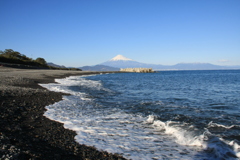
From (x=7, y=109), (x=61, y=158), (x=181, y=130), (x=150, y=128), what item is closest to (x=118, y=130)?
(x=150, y=128)

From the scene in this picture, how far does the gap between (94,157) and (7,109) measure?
19.5 feet

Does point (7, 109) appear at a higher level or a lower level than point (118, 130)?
higher

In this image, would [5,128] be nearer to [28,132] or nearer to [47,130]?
[28,132]

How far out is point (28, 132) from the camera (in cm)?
593

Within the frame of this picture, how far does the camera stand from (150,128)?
768cm

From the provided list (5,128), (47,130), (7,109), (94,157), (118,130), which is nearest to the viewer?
(94,157)

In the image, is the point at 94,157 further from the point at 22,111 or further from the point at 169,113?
the point at 169,113

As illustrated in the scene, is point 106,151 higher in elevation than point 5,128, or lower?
lower

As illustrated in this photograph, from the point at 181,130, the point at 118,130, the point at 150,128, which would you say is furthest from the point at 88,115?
the point at 181,130

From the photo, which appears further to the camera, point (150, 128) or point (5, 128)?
point (150, 128)

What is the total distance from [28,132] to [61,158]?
229 cm

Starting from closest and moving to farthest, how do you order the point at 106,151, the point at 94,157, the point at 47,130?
the point at 94,157 → the point at 106,151 → the point at 47,130

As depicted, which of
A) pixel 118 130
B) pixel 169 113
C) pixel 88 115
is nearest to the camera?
pixel 118 130

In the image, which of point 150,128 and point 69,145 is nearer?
point 69,145
